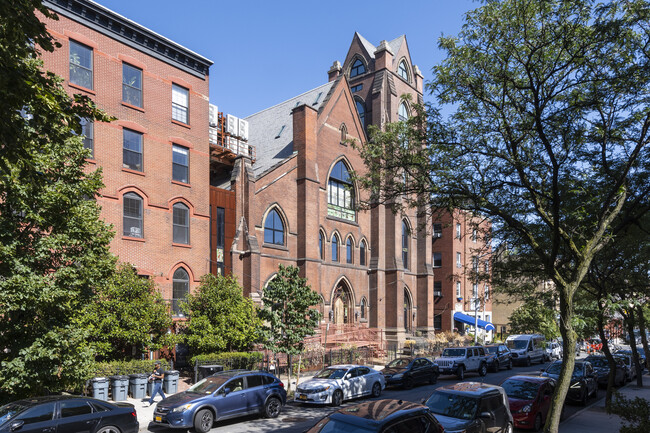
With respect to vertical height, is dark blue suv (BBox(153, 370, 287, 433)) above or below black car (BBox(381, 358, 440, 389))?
above

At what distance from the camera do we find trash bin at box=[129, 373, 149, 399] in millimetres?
17688

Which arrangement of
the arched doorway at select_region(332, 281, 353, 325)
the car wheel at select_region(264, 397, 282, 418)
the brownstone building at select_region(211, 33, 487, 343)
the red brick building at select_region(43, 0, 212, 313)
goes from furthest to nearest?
the arched doorway at select_region(332, 281, 353, 325) → the brownstone building at select_region(211, 33, 487, 343) → the red brick building at select_region(43, 0, 212, 313) → the car wheel at select_region(264, 397, 282, 418)

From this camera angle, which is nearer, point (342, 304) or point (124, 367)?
point (124, 367)

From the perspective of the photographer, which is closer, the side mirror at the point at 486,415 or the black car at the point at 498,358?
the side mirror at the point at 486,415

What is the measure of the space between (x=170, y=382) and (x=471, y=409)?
12516mm

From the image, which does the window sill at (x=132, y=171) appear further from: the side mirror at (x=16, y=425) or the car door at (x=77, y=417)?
the side mirror at (x=16, y=425)

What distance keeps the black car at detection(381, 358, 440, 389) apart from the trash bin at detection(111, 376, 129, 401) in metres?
11.5

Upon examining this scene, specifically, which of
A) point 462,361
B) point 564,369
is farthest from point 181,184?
point 564,369

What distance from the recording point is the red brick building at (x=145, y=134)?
70.7 feet

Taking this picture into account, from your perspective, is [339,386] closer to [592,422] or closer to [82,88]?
[592,422]

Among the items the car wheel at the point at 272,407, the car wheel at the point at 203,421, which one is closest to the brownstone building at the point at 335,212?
the car wheel at the point at 272,407

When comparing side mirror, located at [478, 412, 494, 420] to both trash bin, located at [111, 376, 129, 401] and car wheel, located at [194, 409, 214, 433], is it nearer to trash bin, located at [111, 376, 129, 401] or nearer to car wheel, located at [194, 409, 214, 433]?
car wheel, located at [194, 409, 214, 433]

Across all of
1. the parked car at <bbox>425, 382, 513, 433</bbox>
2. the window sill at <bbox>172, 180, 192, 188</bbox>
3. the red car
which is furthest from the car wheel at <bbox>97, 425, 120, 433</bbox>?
the window sill at <bbox>172, 180, 192, 188</bbox>

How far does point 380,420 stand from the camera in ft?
24.4
